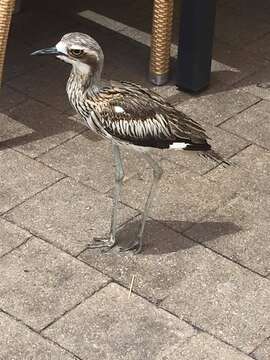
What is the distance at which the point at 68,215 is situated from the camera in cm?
639

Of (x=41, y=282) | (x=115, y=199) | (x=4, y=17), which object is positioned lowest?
(x=41, y=282)

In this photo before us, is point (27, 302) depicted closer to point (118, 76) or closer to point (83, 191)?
point (83, 191)

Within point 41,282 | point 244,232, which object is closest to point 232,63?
point 244,232

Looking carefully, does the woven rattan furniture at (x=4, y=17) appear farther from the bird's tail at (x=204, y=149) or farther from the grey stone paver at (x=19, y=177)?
the bird's tail at (x=204, y=149)

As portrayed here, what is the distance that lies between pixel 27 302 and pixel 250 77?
3279 millimetres

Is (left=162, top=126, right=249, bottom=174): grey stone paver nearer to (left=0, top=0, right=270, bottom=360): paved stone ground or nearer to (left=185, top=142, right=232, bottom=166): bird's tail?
(left=0, top=0, right=270, bottom=360): paved stone ground

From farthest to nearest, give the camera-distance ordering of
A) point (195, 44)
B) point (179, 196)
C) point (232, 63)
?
point (232, 63) < point (195, 44) < point (179, 196)

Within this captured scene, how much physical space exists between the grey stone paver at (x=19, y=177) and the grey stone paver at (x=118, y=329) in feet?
3.65

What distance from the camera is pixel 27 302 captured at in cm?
567

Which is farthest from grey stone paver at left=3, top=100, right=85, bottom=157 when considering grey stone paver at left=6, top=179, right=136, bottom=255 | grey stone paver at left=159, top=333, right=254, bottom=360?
grey stone paver at left=159, top=333, right=254, bottom=360

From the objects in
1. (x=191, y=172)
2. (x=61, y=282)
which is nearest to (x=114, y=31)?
(x=191, y=172)

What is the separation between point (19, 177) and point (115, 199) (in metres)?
1.01

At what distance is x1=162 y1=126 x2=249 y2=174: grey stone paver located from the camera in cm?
698

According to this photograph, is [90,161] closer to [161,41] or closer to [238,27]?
[161,41]
